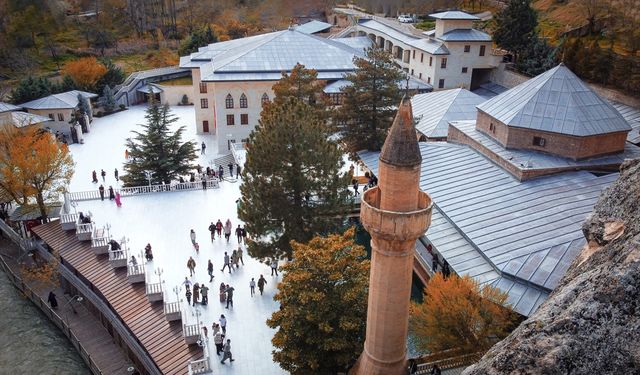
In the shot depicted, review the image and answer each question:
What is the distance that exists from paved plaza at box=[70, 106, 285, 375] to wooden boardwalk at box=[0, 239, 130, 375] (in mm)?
3776

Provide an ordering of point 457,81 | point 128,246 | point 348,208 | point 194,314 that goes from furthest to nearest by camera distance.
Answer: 1. point 457,81
2. point 128,246
3. point 348,208
4. point 194,314

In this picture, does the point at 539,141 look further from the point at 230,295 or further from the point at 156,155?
the point at 156,155

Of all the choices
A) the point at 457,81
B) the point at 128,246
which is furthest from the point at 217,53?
the point at 128,246

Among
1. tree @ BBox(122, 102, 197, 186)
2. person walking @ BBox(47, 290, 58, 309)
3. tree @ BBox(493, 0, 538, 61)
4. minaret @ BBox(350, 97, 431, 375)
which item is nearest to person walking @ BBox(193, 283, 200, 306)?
minaret @ BBox(350, 97, 431, 375)

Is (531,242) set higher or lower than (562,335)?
lower

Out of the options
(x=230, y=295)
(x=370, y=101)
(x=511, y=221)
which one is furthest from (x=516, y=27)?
(x=230, y=295)

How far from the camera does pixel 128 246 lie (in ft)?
84.0

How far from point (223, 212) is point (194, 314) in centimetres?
914

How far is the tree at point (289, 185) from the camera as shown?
2130cm

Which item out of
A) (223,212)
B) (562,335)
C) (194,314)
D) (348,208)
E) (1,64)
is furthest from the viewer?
(1,64)

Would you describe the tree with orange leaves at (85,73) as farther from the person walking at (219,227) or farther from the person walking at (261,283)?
the person walking at (261,283)

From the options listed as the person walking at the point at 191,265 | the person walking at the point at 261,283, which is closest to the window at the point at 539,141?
the person walking at the point at 261,283

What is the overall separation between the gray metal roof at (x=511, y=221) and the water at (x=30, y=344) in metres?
16.8

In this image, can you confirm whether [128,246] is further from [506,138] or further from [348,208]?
[506,138]
